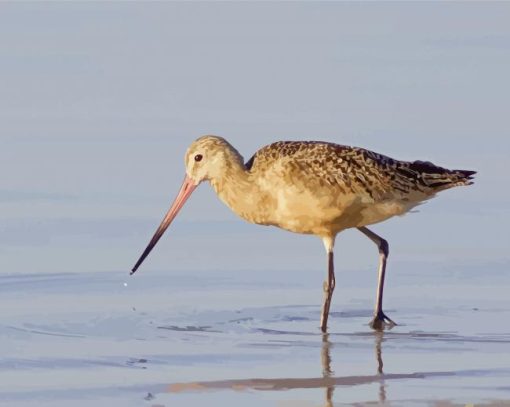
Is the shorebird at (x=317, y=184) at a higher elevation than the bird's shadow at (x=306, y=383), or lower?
higher

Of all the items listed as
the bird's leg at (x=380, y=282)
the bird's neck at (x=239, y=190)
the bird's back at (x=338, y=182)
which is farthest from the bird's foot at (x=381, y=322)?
the bird's neck at (x=239, y=190)

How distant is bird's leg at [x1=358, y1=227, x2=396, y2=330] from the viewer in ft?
37.1

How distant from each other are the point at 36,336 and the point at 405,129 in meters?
6.44

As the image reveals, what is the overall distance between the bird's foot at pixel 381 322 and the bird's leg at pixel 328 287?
0.88 feet

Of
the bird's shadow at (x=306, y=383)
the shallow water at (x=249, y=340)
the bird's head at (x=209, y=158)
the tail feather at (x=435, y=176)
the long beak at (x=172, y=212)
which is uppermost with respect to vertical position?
the bird's head at (x=209, y=158)

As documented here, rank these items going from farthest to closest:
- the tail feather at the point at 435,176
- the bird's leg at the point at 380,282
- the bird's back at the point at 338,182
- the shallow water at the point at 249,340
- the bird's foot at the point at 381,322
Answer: the tail feather at the point at 435,176 → the bird's back at the point at 338,182 → the bird's leg at the point at 380,282 → the bird's foot at the point at 381,322 → the shallow water at the point at 249,340

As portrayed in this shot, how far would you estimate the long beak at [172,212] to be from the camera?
12648 millimetres

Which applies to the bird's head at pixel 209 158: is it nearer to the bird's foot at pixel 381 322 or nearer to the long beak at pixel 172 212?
the long beak at pixel 172 212

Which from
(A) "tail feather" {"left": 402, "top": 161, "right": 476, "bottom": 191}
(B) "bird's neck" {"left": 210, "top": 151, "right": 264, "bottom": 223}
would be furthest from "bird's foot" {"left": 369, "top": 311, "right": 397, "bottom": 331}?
(A) "tail feather" {"left": 402, "top": 161, "right": 476, "bottom": 191}

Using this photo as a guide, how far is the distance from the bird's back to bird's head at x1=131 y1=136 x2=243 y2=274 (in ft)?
0.47

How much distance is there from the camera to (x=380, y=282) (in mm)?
11945

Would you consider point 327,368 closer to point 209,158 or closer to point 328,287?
point 328,287

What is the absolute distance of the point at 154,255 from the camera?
43.2 ft

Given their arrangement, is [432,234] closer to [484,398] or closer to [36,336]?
[36,336]
